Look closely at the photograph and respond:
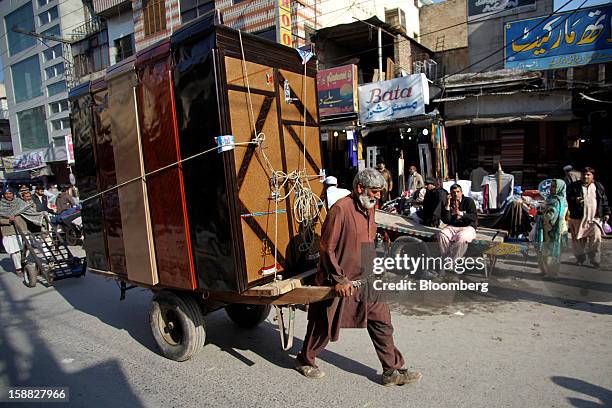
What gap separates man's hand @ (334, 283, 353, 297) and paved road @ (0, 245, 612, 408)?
33.6 inches

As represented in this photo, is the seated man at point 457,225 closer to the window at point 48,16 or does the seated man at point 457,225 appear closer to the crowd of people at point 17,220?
the crowd of people at point 17,220

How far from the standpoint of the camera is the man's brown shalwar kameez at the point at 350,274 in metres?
3.28

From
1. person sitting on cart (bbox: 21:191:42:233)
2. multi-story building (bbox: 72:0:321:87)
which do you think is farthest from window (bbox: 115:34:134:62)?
person sitting on cart (bbox: 21:191:42:233)

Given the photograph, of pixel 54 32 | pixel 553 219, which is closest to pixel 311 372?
pixel 553 219

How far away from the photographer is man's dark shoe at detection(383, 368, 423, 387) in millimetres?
3312

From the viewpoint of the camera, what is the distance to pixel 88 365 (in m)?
4.08

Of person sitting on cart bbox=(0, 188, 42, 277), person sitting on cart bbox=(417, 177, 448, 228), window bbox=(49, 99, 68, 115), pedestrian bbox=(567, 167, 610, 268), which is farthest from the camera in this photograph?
window bbox=(49, 99, 68, 115)

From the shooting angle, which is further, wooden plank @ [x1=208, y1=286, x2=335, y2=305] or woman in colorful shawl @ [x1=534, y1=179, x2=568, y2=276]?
woman in colorful shawl @ [x1=534, y1=179, x2=568, y2=276]

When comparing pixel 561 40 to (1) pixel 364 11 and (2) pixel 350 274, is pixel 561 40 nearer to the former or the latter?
(1) pixel 364 11

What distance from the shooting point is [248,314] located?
477 centimetres

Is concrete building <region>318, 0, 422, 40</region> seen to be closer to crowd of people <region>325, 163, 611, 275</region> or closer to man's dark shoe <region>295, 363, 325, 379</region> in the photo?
crowd of people <region>325, 163, 611, 275</region>

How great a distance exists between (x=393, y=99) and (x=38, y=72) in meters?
30.0

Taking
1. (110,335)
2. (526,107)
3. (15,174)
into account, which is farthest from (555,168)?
(15,174)

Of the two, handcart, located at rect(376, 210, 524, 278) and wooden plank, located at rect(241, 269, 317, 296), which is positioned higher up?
wooden plank, located at rect(241, 269, 317, 296)
